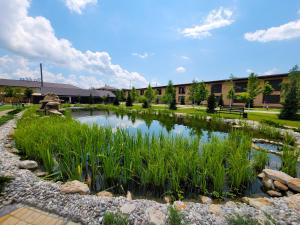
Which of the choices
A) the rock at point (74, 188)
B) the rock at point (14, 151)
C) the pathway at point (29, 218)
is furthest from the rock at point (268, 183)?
the rock at point (14, 151)

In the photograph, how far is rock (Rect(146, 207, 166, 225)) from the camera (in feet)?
7.49

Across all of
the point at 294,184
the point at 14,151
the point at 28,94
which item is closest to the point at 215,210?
the point at 294,184

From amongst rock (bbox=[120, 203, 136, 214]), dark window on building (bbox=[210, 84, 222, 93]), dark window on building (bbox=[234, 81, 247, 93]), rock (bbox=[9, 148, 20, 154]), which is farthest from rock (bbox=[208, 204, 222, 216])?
dark window on building (bbox=[210, 84, 222, 93])

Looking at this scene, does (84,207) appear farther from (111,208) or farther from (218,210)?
(218,210)

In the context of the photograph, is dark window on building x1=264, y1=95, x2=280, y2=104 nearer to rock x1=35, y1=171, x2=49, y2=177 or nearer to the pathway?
rock x1=35, y1=171, x2=49, y2=177

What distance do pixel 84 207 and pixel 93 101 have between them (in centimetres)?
4031

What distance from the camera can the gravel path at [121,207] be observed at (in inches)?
94.3

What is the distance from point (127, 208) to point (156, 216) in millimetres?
469

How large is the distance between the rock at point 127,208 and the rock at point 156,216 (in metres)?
0.24

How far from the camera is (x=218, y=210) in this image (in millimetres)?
2662

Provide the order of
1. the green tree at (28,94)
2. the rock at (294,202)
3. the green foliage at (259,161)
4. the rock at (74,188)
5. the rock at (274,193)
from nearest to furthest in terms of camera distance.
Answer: the rock at (294,202) < the rock at (74,188) < the rock at (274,193) < the green foliage at (259,161) < the green tree at (28,94)

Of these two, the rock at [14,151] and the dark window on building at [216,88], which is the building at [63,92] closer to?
the dark window on building at [216,88]

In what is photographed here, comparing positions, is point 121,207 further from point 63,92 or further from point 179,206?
point 63,92

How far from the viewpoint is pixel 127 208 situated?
2.55 m
